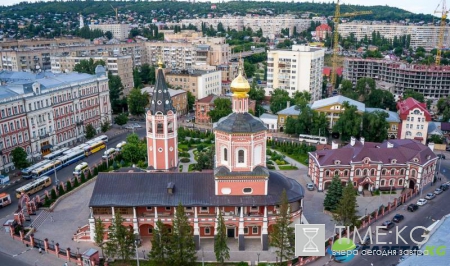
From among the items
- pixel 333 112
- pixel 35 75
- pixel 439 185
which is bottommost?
pixel 439 185

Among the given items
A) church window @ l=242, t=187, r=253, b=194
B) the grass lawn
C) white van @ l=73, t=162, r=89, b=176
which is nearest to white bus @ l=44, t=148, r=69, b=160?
white van @ l=73, t=162, r=89, b=176

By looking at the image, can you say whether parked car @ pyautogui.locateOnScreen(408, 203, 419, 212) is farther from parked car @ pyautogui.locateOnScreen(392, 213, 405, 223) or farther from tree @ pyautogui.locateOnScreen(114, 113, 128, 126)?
tree @ pyautogui.locateOnScreen(114, 113, 128, 126)

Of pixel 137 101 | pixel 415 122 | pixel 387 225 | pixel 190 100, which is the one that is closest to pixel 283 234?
pixel 387 225

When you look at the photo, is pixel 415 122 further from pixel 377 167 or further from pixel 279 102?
pixel 279 102

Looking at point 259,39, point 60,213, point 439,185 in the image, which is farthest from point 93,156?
point 259,39

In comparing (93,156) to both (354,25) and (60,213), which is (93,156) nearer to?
(60,213)

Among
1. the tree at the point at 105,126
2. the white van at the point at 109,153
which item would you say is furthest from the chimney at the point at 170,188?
the tree at the point at 105,126

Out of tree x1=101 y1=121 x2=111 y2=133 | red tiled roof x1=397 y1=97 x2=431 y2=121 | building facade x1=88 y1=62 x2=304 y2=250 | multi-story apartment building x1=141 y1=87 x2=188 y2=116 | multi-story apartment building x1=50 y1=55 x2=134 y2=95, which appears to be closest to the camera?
building facade x1=88 y1=62 x2=304 y2=250
